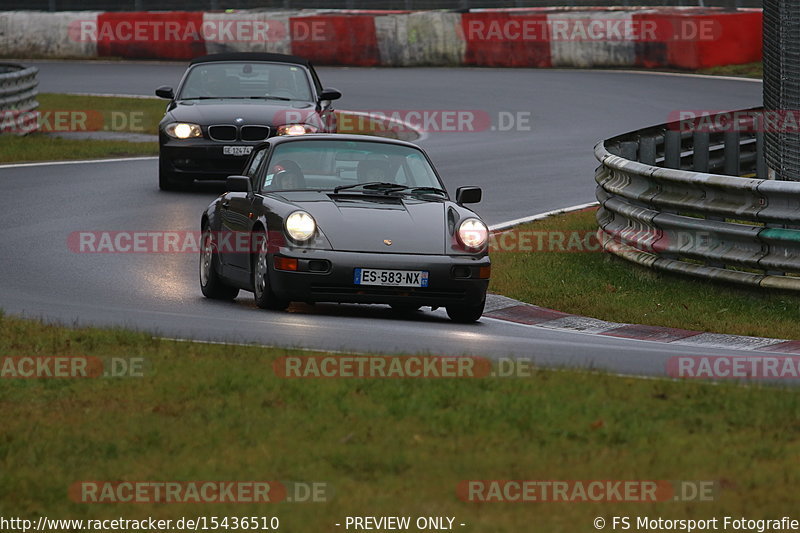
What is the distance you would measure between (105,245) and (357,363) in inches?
284

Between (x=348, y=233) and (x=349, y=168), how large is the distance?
1.18 metres

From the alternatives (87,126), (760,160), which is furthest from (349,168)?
(87,126)

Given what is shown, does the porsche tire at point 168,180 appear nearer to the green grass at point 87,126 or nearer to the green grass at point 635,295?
the green grass at point 87,126

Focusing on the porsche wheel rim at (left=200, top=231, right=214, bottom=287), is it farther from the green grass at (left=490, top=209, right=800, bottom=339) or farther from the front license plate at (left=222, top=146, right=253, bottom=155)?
the front license plate at (left=222, top=146, right=253, bottom=155)

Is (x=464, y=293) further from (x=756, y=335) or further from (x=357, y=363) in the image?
(x=357, y=363)

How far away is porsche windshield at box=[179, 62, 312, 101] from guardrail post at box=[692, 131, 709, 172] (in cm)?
470

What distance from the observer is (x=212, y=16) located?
3838 cm

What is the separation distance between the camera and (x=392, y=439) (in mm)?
6562

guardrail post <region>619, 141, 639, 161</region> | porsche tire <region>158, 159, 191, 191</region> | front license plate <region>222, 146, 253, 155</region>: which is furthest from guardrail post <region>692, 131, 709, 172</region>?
porsche tire <region>158, 159, 191, 191</region>

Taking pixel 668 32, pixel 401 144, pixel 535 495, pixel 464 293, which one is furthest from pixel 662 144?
pixel 668 32

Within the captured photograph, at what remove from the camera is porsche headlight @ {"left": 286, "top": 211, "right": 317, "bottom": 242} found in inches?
429

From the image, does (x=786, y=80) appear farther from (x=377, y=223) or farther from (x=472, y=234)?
(x=377, y=223)

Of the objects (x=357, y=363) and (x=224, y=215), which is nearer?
A: (x=357, y=363)

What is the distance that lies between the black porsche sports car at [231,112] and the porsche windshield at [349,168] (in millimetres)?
6134
